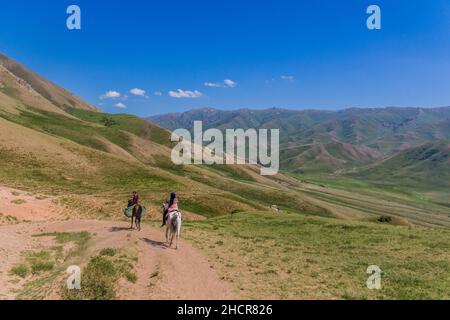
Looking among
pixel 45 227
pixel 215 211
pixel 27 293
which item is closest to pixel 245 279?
pixel 27 293

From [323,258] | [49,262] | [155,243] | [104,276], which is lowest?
[323,258]

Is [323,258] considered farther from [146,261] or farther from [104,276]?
[104,276]

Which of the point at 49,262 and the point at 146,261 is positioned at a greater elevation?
the point at 146,261

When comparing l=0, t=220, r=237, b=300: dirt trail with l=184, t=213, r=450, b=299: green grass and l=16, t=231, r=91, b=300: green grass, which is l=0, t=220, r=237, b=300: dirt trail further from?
l=184, t=213, r=450, b=299: green grass

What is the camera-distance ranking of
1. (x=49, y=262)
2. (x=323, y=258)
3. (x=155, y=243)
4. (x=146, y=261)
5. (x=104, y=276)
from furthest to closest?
(x=323, y=258) < (x=155, y=243) < (x=49, y=262) < (x=146, y=261) < (x=104, y=276)

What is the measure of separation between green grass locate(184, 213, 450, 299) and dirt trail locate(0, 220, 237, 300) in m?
1.65

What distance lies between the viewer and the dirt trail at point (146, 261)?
19.5 metres

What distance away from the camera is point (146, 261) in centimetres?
2431

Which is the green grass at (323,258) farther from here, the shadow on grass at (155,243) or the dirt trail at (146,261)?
the shadow on grass at (155,243)

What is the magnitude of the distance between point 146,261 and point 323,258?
14.9 m

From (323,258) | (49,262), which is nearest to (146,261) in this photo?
(49,262)

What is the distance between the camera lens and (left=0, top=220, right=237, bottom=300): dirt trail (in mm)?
19500

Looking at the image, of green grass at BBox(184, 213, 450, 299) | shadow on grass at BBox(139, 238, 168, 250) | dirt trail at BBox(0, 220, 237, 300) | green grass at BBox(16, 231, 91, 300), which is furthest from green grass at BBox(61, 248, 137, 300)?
green grass at BBox(184, 213, 450, 299)
